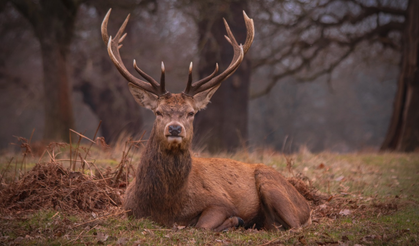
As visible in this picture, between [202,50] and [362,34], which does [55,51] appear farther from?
[362,34]

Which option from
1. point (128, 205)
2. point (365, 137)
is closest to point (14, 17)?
point (128, 205)

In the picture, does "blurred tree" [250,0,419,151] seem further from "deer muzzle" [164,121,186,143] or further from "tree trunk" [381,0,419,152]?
"deer muzzle" [164,121,186,143]

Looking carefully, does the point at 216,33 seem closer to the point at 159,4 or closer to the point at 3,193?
the point at 159,4

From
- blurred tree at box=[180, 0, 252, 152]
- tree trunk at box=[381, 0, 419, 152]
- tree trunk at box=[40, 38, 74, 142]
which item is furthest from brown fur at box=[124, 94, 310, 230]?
tree trunk at box=[381, 0, 419, 152]

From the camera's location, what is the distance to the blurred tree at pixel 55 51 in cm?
1333

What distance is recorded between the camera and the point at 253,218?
588 centimetres

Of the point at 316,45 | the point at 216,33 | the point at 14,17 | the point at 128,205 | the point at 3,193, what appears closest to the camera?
the point at 128,205

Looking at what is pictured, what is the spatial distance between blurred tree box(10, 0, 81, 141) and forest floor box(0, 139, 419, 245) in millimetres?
5602

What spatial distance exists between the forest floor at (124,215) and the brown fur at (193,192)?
219mm

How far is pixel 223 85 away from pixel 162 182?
355 inches

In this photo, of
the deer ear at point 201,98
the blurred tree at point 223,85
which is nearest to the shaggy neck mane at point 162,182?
the deer ear at point 201,98

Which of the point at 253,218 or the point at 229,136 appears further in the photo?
the point at 229,136

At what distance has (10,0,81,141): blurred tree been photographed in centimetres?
1333

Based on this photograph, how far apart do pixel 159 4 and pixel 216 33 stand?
2.20m
